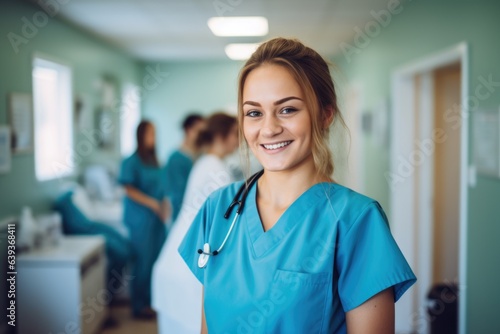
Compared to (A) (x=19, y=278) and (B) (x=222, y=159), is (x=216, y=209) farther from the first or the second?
(A) (x=19, y=278)

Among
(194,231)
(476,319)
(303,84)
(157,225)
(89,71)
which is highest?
(89,71)

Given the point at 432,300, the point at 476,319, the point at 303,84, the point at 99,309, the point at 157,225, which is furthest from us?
the point at 157,225

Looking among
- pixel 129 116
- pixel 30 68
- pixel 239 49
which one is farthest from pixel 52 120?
pixel 129 116

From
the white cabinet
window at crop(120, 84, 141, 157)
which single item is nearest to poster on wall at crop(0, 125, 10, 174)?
the white cabinet

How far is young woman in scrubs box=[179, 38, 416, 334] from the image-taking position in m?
0.98

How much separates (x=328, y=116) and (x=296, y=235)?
282 millimetres

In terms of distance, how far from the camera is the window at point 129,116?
20.8ft

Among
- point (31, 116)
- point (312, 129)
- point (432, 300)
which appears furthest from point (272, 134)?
point (31, 116)

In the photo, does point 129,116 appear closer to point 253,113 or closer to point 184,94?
point 184,94

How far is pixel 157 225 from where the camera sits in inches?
147

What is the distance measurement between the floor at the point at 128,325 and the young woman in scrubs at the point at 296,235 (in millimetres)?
2366

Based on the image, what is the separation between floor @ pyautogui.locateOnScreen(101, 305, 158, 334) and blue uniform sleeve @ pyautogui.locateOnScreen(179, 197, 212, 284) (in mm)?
2308

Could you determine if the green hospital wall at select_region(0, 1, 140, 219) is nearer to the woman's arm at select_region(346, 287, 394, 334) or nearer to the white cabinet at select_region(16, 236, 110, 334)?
the white cabinet at select_region(16, 236, 110, 334)

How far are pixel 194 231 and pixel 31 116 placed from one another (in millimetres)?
2626
